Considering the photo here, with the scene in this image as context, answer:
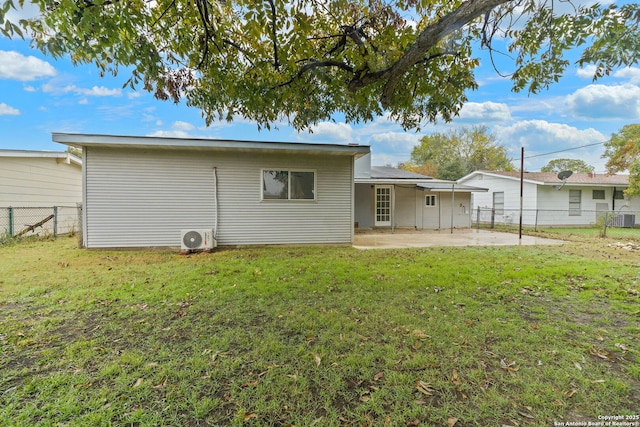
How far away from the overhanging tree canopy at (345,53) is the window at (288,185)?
9.86ft

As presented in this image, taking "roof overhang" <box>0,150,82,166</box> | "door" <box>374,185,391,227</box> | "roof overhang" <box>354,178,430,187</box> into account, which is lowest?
"door" <box>374,185,391,227</box>

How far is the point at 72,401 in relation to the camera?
184 cm

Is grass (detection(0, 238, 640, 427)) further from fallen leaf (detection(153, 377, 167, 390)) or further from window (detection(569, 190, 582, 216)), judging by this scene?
window (detection(569, 190, 582, 216))

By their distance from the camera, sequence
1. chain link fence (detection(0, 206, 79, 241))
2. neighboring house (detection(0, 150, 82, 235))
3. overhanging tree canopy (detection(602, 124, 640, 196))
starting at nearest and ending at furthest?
chain link fence (detection(0, 206, 79, 241))
neighboring house (detection(0, 150, 82, 235))
overhanging tree canopy (detection(602, 124, 640, 196))

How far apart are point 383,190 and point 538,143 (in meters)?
16.1

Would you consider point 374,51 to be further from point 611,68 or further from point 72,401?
point 72,401

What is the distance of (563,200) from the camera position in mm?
15469

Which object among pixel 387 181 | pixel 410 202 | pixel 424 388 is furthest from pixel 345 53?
pixel 410 202

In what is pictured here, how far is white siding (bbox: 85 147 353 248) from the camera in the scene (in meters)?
7.15

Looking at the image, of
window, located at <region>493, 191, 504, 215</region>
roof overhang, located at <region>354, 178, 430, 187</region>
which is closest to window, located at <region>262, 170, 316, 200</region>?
roof overhang, located at <region>354, 178, 430, 187</region>

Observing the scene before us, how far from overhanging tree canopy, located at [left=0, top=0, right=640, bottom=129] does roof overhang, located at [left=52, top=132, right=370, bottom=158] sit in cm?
222

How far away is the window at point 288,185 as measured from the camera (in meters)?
7.93

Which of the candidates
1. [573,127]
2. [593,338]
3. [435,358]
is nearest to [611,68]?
[593,338]

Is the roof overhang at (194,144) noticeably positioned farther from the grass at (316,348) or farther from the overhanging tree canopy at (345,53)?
the grass at (316,348)
